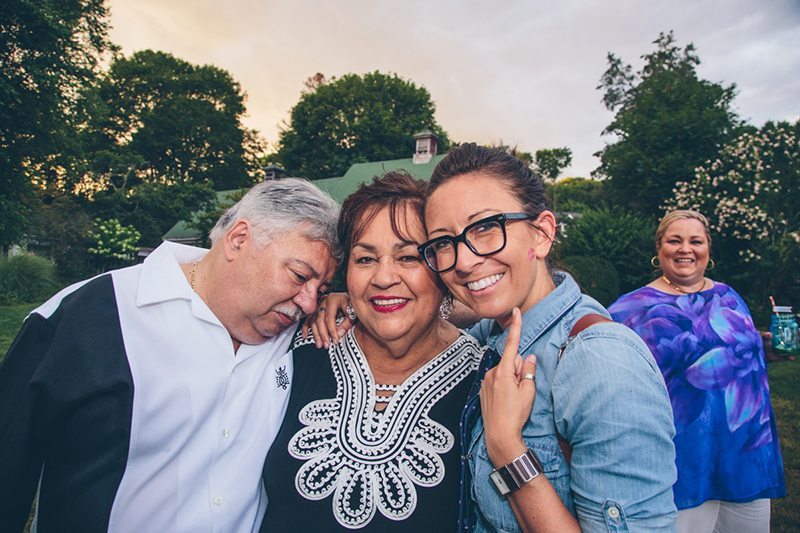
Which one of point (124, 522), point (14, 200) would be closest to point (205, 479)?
point (124, 522)

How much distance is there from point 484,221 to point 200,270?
1.59m

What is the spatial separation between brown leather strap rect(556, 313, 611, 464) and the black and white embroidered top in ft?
2.03

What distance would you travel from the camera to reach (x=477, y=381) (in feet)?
6.41

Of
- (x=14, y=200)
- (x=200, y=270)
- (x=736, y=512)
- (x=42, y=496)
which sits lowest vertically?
(x=736, y=512)

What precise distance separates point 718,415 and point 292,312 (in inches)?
129

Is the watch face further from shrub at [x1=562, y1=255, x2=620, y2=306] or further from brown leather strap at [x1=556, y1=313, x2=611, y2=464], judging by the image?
shrub at [x1=562, y1=255, x2=620, y2=306]

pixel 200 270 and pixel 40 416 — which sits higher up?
pixel 200 270

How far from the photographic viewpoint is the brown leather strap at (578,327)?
1.40 metres

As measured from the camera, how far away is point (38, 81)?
16.2 metres

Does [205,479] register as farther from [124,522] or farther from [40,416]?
[40,416]

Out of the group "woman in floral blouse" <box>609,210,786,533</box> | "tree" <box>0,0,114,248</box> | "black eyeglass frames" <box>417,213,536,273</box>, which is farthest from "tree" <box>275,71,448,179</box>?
"black eyeglass frames" <box>417,213,536,273</box>

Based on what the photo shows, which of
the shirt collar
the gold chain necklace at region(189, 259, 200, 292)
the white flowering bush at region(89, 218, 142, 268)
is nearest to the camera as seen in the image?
the shirt collar

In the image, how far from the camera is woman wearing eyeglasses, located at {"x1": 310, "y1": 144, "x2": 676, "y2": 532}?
3.98 feet

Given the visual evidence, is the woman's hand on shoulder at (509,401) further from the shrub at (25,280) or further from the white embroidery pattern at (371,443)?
the shrub at (25,280)
